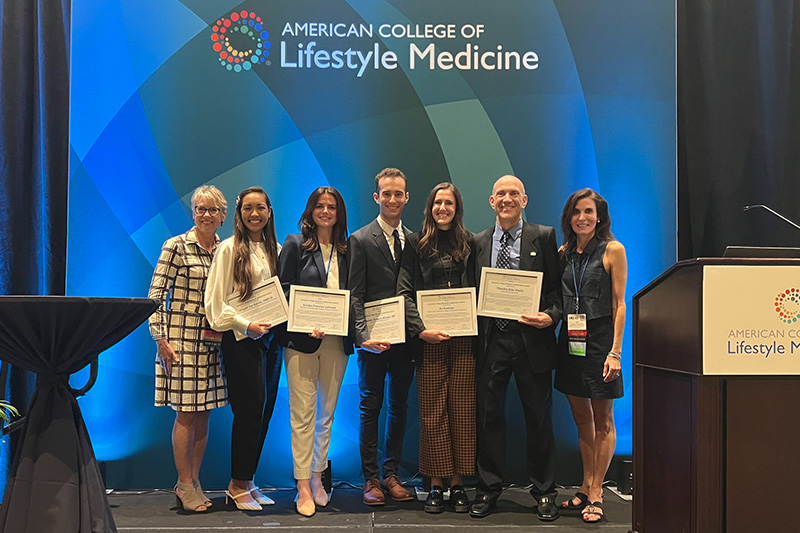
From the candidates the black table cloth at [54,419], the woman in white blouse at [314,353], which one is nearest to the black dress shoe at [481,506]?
the woman in white blouse at [314,353]

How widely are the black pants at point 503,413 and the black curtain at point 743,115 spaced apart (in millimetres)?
1826

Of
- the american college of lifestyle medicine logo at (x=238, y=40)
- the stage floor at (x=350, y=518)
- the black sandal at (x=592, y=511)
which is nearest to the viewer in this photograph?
the stage floor at (x=350, y=518)

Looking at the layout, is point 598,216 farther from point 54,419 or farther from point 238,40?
point 54,419

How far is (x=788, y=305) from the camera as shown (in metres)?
2.15

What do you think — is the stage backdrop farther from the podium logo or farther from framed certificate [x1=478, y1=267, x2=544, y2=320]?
the podium logo

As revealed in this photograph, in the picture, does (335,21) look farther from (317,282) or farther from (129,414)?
(129,414)

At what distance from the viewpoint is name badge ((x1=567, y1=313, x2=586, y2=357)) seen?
362cm

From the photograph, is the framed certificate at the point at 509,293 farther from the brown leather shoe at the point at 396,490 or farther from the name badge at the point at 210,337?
the name badge at the point at 210,337

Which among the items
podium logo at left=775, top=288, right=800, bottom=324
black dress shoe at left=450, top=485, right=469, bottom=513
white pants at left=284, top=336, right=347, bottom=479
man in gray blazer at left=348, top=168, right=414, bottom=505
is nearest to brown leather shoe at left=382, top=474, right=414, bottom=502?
man in gray blazer at left=348, top=168, right=414, bottom=505

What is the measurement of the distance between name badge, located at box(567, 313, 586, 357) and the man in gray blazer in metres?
0.94

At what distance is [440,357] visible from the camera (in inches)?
147

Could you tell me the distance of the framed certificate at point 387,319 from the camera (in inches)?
142

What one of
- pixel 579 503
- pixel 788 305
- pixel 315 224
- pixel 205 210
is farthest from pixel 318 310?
pixel 788 305

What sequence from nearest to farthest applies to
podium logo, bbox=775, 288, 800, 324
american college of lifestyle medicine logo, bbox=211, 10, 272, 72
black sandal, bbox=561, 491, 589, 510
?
podium logo, bbox=775, 288, 800, 324, black sandal, bbox=561, 491, 589, 510, american college of lifestyle medicine logo, bbox=211, 10, 272, 72
